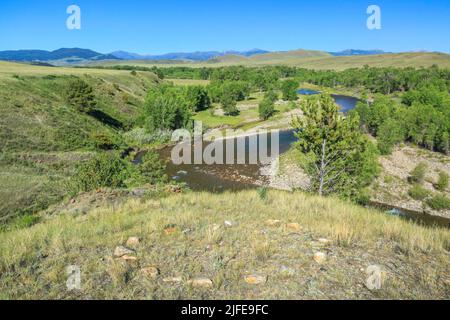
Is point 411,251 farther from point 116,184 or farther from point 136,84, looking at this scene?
point 136,84

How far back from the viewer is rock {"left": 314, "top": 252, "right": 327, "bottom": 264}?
798 cm

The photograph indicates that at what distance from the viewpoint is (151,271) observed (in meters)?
7.45

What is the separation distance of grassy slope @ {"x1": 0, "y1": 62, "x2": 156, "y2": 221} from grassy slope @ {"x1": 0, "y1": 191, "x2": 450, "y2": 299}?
2034 centimetres

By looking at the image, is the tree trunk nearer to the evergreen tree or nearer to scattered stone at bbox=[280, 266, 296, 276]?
the evergreen tree

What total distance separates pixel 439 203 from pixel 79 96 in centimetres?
5840

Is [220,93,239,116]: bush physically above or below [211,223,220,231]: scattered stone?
above

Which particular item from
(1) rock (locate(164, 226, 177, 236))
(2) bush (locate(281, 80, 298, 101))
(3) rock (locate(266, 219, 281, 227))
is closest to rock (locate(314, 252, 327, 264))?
(3) rock (locate(266, 219, 281, 227))

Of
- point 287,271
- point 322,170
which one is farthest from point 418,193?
point 287,271

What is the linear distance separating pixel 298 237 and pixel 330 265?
178 cm

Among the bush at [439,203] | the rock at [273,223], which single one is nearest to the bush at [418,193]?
the bush at [439,203]

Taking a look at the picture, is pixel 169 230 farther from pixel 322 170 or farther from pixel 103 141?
pixel 103 141

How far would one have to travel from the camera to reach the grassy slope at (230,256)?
682 centimetres

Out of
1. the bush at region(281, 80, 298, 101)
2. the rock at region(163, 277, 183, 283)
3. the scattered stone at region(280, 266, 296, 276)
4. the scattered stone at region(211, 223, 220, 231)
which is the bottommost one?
the rock at region(163, 277, 183, 283)

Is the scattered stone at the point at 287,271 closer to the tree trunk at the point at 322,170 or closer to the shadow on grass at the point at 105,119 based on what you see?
the tree trunk at the point at 322,170
